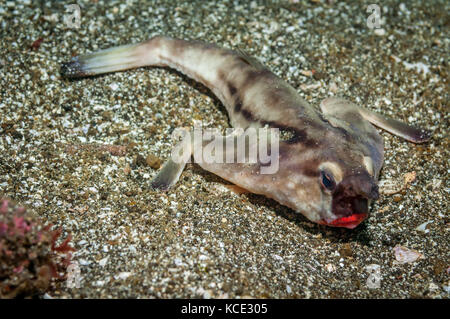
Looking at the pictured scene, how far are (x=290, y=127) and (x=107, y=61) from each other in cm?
259

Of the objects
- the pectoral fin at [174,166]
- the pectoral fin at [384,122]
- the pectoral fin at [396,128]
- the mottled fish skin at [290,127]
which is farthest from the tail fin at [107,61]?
A: the pectoral fin at [396,128]

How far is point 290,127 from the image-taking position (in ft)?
13.2

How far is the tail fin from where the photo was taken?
16.5ft

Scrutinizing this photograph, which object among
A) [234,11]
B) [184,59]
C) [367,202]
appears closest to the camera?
[367,202]

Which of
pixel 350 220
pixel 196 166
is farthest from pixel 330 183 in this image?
pixel 196 166

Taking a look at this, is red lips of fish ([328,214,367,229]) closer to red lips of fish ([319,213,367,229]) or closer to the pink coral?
red lips of fish ([319,213,367,229])

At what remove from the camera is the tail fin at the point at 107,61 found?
199 inches

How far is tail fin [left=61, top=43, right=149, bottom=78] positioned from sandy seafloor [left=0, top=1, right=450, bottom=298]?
0.36ft

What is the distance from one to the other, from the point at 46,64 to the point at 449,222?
16.3ft

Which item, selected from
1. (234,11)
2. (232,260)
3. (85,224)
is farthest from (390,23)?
(85,224)

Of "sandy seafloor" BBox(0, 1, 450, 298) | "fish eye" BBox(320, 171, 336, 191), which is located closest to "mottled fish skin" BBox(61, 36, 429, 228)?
"fish eye" BBox(320, 171, 336, 191)

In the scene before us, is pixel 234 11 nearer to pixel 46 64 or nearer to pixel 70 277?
pixel 46 64

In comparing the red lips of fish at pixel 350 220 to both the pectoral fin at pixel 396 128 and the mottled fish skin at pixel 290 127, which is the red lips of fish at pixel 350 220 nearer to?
the mottled fish skin at pixel 290 127
